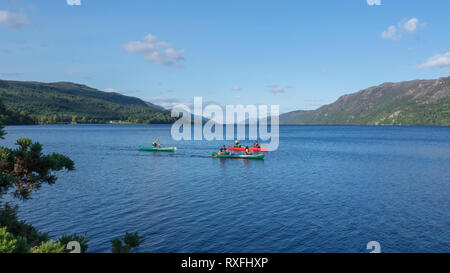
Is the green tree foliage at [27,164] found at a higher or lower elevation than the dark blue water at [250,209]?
higher

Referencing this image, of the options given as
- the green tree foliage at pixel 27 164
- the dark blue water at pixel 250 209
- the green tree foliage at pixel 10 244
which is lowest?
the dark blue water at pixel 250 209

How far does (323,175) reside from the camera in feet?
188

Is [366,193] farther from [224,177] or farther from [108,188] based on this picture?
[108,188]

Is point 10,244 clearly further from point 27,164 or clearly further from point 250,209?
point 250,209

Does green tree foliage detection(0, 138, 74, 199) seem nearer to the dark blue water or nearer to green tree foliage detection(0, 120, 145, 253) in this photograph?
green tree foliage detection(0, 120, 145, 253)

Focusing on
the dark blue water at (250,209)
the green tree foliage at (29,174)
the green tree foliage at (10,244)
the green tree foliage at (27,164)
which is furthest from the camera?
the dark blue water at (250,209)

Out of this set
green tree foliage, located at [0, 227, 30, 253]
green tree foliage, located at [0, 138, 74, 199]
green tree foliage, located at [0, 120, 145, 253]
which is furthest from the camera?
green tree foliage, located at [0, 138, 74, 199]

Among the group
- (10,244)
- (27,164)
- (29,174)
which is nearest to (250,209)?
(29,174)

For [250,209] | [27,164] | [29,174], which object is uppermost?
[27,164]

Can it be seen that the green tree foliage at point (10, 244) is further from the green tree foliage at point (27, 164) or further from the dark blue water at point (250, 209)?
the dark blue water at point (250, 209)

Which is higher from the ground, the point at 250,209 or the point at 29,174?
the point at 29,174

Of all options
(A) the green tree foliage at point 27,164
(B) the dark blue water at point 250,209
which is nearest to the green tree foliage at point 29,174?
(A) the green tree foliage at point 27,164

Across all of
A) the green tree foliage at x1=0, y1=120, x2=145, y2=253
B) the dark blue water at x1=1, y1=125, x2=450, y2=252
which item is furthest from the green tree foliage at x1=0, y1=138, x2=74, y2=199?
the dark blue water at x1=1, y1=125, x2=450, y2=252

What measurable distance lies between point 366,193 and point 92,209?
37110 mm
